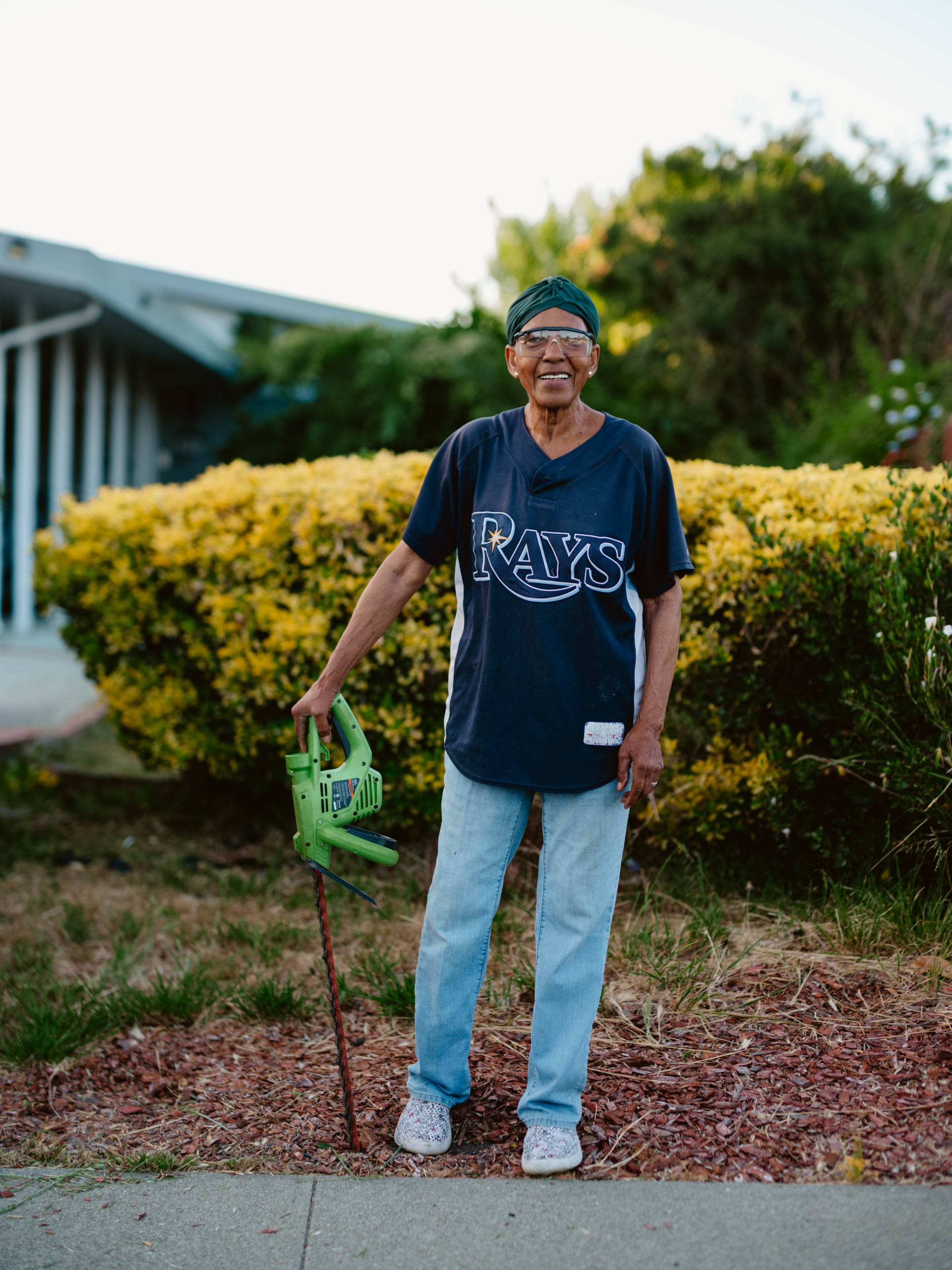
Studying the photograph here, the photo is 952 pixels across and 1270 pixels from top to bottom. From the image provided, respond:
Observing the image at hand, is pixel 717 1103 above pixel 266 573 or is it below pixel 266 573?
below

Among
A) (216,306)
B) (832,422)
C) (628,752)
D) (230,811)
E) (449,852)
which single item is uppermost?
(216,306)

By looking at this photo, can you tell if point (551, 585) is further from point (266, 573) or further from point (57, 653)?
point (57, 653)

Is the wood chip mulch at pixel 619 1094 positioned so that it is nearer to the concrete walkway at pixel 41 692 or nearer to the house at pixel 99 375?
the concrete walkway at pixel 41 692

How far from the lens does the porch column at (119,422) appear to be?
1361 cm

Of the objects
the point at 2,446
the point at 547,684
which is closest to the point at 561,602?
the point at 547,684

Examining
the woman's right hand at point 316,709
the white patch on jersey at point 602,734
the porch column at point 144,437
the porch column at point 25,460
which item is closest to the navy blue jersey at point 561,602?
the white patch on jersey at point 602,734

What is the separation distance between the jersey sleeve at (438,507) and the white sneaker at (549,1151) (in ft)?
4.23

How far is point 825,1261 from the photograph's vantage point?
200 cm

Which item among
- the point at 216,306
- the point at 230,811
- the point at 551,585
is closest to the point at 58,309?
the point at 216,306

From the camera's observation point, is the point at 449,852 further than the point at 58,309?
No

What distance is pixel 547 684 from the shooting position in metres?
2.34

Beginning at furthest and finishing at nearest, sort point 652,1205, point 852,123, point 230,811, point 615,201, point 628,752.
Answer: point 615,201, point 852,123, point 230,811, point 628,752, point 652,1205

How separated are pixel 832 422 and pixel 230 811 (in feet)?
19.8

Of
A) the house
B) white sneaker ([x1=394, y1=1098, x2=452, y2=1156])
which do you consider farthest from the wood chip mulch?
the house
